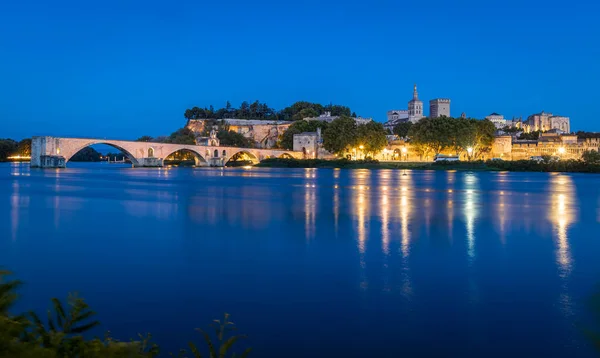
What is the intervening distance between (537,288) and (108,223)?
11.6m

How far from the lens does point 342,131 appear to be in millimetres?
74812

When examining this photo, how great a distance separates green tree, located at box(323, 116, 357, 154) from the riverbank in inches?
81.9

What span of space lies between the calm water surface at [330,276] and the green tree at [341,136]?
56974 millimetres

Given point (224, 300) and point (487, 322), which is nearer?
point (487, 322)

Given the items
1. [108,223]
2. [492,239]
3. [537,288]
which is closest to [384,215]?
[492,239]

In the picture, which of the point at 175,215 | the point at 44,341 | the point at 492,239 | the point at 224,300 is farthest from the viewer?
the point at 175,215

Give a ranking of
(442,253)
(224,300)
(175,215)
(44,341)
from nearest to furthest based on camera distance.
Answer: (44,341) → (224,300) → (442,253) → (175,215)

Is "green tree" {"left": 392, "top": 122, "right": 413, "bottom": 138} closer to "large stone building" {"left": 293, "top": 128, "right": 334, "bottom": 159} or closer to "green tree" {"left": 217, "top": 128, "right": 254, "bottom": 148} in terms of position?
"large stone building" {"left": 293, "top": 128, "right": 334, "bottom": 159}

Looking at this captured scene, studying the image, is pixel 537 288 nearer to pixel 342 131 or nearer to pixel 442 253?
pixel 442 253

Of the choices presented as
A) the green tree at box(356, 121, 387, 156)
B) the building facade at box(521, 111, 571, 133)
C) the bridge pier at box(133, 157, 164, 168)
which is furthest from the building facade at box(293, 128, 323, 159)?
the building facade at box(521, 111, 571, 133)

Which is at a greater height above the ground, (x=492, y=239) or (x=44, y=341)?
(x=44, y=341)

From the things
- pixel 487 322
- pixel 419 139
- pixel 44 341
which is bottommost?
pixel 487 322

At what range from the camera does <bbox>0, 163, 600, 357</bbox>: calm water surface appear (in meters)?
5.83

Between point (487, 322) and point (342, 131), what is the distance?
227ft
